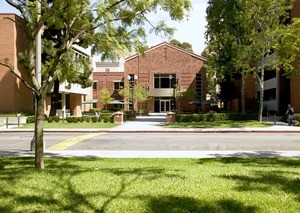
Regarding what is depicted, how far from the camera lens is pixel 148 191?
6.14 meters

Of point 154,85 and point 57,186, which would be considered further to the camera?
point 154,85

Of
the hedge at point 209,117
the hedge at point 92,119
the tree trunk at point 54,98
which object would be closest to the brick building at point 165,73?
the tree trunk at point 54,98

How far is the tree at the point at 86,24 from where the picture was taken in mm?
8452

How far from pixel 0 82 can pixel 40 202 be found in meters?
33.4

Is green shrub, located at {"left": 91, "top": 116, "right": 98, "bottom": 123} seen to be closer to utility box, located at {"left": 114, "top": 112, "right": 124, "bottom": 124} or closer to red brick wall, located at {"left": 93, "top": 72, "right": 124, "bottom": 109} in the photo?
utility box, located at {"left": 114, "top": 112, "right": 124, "bottom": 124}

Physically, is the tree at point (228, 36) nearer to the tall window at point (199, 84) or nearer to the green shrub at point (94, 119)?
the green shrub at point (94, 119)

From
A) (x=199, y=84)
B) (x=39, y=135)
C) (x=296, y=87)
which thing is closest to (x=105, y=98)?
(x=199, y=84)

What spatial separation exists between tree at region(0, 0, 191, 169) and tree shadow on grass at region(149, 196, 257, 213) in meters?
4.24

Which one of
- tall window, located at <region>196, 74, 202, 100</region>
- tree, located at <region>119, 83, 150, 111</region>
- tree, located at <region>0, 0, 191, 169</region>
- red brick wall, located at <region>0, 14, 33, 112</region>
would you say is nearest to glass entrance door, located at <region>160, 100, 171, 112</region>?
tall window, located at <region>196, 74, 202, 100</region>

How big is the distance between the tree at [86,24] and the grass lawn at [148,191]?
2057 mm

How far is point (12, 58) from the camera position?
35.5m

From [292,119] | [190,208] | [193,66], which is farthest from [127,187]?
[193,66]

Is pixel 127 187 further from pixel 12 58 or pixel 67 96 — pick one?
pixel 67 96

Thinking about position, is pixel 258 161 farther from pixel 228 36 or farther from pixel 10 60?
pixel 10 60
